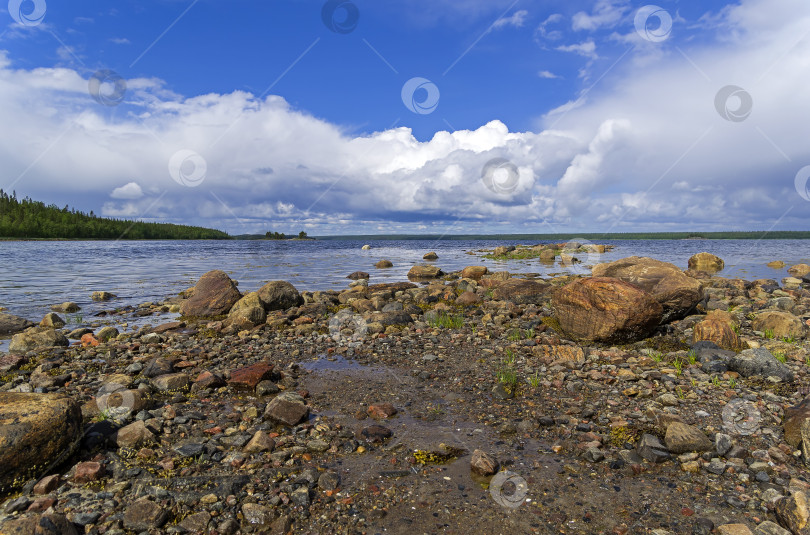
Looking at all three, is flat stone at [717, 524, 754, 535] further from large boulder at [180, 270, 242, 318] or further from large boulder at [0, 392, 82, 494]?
large boulder at [180, 270, 242, 318]

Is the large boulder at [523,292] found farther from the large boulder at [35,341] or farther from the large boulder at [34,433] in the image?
the large boulder at [35,341]

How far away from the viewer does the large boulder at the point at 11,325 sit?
15.0m

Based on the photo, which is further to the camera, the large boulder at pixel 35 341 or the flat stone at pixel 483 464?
the large boulder at pixel 35 341

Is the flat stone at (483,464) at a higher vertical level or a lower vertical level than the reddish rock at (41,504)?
lower

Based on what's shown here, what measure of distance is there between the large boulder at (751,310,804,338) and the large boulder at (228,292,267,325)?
16473 mm

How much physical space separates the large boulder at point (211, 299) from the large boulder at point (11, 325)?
519 centimetres

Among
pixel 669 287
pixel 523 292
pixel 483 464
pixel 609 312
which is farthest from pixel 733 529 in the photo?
pixel 523 292

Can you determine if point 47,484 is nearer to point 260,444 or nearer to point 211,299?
point 260,444

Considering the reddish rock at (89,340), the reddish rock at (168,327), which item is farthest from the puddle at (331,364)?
the reddish rock at (89,340)

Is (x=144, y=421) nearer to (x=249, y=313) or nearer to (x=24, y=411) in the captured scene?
(x=24, y=411)

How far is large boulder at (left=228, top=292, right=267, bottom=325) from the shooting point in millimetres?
15930

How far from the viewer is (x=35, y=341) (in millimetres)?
12961

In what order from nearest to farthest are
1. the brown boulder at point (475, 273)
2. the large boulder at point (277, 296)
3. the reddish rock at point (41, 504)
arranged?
the reddish rock at point (41, 504) < the large boulder at point (277, 296) < the brown boulder at point (475, 273)

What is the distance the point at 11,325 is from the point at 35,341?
12.2ft
